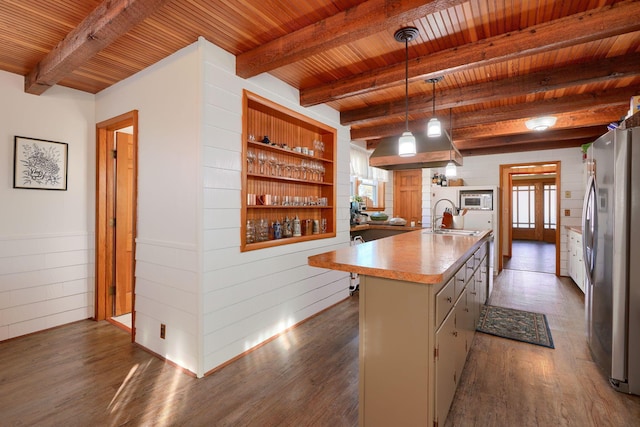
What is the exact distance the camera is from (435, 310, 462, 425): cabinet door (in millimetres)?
1564

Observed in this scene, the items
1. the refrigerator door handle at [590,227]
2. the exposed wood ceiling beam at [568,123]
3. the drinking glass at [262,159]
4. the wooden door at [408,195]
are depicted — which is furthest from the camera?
the wooden door at [408,195]

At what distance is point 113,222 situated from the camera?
338 cm

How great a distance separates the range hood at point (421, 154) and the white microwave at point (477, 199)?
1863mm

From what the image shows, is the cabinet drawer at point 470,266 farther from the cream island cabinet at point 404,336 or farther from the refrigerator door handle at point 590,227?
the refrigerator door handle at point 590,227

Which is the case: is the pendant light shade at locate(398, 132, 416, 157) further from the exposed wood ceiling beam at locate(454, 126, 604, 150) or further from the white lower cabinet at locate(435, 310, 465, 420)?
the exposed wood ceiling beam at locate(454, 126, 604, 150)

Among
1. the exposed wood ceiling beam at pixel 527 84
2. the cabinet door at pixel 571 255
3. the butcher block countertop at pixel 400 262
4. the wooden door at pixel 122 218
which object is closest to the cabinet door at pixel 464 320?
the butcher block countertop at pixel 400 262

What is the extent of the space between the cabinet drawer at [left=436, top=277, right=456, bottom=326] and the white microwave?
4348 mm

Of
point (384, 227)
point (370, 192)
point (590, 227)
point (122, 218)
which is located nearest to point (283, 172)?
point (122, 218)

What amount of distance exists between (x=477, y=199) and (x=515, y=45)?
13.2 feet

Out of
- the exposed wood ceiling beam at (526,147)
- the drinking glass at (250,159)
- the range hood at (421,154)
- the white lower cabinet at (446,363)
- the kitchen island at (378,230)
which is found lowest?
the white lower cabinet at (446,363)

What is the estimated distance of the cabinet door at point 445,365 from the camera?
1564 millimetres

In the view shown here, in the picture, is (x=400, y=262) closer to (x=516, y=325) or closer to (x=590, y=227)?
(x=590, y=227)

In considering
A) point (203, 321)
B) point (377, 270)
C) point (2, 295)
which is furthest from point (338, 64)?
point (2, 295)

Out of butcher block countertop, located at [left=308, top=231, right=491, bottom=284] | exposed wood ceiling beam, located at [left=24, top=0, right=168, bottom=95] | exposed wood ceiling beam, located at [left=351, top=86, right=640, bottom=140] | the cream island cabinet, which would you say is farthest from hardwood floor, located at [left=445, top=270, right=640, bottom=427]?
exposed wood ceiling beam, located at [left=24, top=0, right=168, bottom=95]
